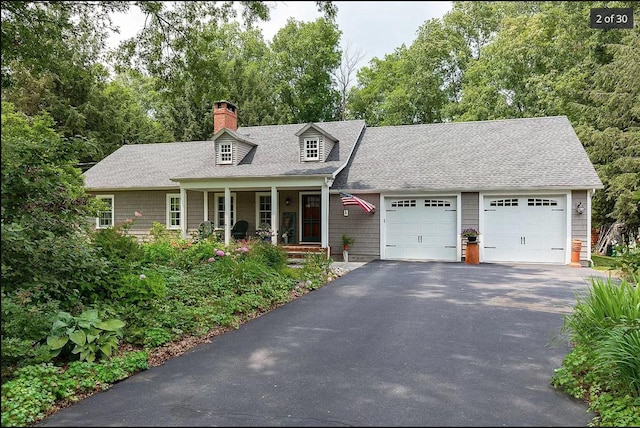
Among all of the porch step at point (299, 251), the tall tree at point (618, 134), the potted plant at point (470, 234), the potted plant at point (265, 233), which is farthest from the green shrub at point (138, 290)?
the tall tree at point (618, 134)

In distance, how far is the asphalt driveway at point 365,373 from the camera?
10.8 ft

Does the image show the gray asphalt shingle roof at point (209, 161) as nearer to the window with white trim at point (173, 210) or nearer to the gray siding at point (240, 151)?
the gray siding at point (240, 151)

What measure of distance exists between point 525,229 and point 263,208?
914cm

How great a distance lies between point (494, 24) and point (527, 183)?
21.7m

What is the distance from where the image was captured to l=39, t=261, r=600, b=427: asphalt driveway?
10.8 ft

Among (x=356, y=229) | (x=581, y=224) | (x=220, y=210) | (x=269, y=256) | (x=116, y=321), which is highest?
(x=220, y=210)

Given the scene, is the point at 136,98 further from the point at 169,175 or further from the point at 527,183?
the point at 527,183

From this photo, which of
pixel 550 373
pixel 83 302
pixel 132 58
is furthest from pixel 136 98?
pixel 550 373

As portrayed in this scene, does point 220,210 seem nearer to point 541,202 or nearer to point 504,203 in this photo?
point 504,203

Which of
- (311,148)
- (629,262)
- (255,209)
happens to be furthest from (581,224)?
(255,209)

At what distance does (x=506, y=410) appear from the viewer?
132 inches

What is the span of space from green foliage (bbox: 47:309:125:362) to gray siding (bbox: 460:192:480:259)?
11.4 meters

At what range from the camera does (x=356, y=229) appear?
1465cm

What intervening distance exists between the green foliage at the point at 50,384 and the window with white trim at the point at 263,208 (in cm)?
1221
